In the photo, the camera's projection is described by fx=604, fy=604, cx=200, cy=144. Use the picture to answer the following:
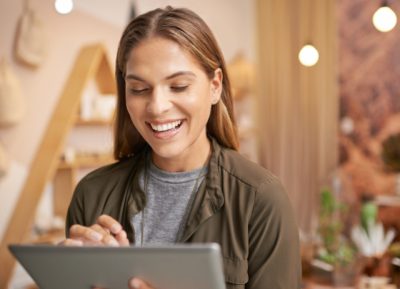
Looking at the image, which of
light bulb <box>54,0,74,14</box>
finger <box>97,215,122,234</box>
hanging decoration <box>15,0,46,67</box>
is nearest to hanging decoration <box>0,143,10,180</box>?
hanging decoration <box>15,0,46,67</box>

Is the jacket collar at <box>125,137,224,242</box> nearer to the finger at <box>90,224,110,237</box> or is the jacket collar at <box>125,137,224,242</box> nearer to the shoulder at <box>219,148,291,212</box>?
the shoulder at <box>219,148,291,212</box>

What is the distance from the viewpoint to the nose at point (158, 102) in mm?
1085

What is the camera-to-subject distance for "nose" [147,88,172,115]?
1.08 metres

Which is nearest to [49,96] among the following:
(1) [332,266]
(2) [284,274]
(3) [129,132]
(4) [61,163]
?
(4) [61,163]

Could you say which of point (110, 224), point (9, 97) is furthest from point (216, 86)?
point (9, 97)

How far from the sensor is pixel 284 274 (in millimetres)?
1157

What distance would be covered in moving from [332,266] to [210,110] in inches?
74.9

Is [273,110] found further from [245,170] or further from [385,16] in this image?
[245,170]

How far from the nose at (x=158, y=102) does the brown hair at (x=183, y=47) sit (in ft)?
0.32

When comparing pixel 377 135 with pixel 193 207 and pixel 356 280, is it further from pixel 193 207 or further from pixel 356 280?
pixel 193 207

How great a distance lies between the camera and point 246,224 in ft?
3.75

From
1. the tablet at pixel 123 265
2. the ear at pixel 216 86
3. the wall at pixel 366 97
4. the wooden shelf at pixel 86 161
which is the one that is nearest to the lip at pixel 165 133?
the ear at pixel 216 86

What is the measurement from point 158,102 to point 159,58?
0.26 ft

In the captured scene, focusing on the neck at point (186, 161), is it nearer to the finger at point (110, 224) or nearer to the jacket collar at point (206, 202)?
the jacket collar at point (206, 202)
